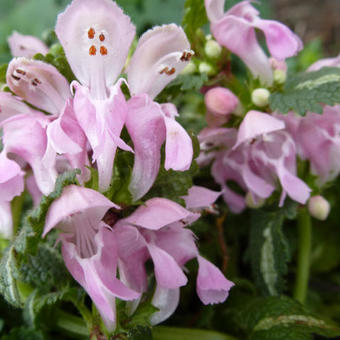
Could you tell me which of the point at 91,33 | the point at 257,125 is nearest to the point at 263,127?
the point at 257,125

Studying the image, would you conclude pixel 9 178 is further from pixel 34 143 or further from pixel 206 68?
pixel 206 68

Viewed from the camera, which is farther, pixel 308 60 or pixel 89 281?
pixel 308 60

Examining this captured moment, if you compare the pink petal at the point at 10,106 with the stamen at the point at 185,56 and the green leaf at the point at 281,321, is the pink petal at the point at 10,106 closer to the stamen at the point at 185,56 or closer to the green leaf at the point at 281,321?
the stamen at the point at 185,56

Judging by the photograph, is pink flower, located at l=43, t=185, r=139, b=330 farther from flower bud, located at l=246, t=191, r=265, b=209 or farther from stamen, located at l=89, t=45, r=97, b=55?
flower bud, located at l=246, t=191, r=265, b=209

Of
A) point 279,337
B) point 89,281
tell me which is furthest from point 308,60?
point 89,281

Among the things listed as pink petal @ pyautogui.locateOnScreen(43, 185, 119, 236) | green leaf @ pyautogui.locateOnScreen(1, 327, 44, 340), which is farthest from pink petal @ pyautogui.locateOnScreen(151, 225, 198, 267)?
green leaf @ pyautogui.locateOnScreen(1, 327, 44, 340)

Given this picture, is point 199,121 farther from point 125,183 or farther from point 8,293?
point 8,293
